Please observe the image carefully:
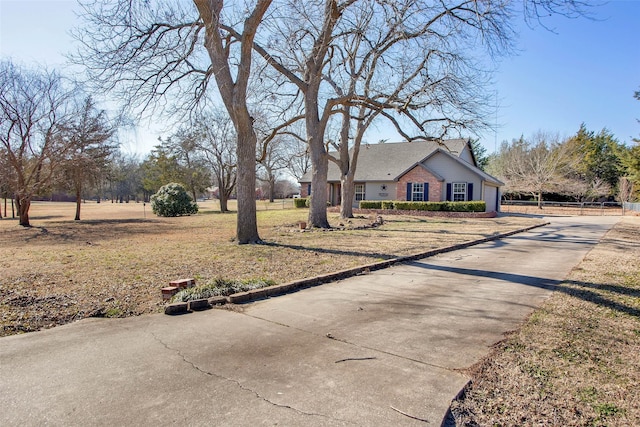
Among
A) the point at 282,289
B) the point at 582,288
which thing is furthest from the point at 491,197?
the point at 282,289

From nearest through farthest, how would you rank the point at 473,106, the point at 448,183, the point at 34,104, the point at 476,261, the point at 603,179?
the point at 476,261
the point at 473,106
the point at 34,104
the point at 448,183
the point at 603,179

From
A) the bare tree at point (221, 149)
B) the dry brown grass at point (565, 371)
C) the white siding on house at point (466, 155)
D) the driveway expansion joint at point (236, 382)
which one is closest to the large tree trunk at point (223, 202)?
the bare tree at point (221, 149)

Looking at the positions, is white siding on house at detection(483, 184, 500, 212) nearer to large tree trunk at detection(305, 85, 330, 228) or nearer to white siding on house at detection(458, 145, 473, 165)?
white siding on house at detection(458, 145, 473, 165)

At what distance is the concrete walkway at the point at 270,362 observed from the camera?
2.58 m

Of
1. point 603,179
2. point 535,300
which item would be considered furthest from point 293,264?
point 603,179

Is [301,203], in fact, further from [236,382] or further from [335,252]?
[236,382]

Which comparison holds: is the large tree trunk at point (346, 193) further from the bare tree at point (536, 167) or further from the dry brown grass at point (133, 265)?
the bare tree at point (536, 167)

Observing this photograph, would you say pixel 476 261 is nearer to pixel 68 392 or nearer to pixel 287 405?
pixel 287 405

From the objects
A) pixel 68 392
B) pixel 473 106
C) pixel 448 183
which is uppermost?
pixel 473 106

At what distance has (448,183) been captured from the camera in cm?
2661

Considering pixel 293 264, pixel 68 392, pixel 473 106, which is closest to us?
pixel 68 392

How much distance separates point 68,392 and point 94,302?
2.73m

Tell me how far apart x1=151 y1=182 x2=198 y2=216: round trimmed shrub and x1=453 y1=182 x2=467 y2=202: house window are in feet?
66.1

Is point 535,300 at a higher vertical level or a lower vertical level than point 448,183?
lower
